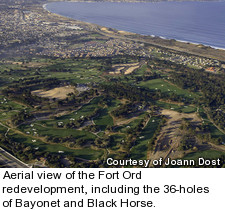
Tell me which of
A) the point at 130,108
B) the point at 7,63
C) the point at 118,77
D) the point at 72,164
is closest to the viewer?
the point at 72,164

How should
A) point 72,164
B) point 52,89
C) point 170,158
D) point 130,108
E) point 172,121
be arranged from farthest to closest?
point 52,89
point 130,108
point 172,121
point 170,158
point 72,164

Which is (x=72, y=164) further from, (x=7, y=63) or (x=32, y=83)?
(x=7, y=63)

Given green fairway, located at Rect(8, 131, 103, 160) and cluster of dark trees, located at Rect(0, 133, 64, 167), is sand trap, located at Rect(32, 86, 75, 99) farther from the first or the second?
cluster of dark trees, located at Rect(0, 133, 64, 167)

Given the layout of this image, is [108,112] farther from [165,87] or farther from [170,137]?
[165,87]

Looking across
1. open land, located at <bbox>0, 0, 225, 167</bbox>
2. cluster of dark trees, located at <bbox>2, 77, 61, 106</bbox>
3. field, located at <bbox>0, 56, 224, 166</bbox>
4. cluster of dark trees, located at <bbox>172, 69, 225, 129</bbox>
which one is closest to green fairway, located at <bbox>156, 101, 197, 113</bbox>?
field, located at <bbox>0, 56, 224, 166</bbox>

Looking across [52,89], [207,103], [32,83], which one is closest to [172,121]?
[207,103]

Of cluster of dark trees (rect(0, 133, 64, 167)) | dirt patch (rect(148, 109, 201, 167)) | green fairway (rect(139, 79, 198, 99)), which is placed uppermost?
green fairway (rect(139, 79, 198, 99))

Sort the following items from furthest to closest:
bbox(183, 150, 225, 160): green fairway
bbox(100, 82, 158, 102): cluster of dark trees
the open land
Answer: bbox(100, 82, 158, 102): cluster of dark trees, the open land, bbox(183, 150, 225, 160): green fairway

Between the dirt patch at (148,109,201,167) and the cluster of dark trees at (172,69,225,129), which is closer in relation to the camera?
the dirt patch at (148,109,201,167)
